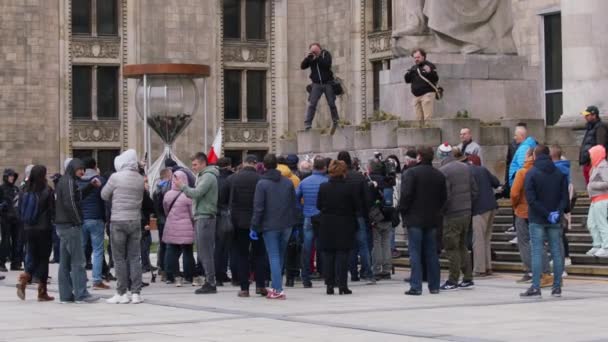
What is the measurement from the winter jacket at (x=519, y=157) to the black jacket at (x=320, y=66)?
19.4 feet

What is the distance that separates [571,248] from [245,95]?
3291 cm

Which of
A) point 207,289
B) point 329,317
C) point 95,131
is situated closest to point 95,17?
point 95,131

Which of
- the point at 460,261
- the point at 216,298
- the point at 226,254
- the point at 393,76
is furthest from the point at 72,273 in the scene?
the point at 393,76

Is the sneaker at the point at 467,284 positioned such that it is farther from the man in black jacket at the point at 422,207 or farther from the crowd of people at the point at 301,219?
the man in black jacket at the point at 422,207

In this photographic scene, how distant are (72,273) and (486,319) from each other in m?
6.16

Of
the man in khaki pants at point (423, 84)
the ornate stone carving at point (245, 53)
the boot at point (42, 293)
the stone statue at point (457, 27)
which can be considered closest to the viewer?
the boot at point (42, 293)

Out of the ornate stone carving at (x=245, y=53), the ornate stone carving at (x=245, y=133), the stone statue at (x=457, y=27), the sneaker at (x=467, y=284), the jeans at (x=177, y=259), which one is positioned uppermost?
the ornate stone carving at (x=245, y=53)

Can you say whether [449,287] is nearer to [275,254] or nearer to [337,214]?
[337,214]

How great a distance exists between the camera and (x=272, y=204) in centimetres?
2081

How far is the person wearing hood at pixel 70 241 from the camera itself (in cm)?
2033

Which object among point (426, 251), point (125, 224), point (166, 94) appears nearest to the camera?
point (125, 224)

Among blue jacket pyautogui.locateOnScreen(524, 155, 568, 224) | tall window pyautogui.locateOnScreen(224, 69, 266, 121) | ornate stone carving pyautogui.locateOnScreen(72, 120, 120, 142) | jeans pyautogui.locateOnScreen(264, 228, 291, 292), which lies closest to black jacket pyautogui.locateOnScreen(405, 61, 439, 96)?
jeans pyautogui.locateOnScreen(264, 228, 291, 292)

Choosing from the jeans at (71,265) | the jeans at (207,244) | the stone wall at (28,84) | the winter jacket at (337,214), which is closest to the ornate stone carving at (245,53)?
the stone wall at (28,84)

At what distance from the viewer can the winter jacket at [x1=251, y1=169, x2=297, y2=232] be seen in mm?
20734
